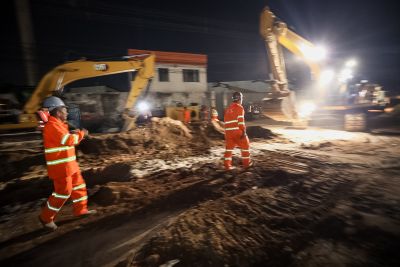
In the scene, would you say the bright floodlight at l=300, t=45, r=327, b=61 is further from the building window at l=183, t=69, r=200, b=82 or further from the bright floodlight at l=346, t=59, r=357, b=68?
the building window at l=183, t=69, r=200, b=82

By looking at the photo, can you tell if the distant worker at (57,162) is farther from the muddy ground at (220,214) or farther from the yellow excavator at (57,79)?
the yellow excavator at (57,79)

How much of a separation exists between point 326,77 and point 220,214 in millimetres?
12090

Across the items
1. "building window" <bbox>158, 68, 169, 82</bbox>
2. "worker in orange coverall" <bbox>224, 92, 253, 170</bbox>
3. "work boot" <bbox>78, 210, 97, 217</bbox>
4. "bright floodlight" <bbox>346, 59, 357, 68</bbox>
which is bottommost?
"work boot" <bbox>78, 210, 97, 217</bbox>

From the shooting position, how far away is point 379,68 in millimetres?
23969

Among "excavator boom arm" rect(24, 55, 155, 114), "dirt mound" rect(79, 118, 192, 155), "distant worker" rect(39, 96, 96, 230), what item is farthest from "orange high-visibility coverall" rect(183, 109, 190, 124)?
"distant worker" rect(39, 96, 96, 230)

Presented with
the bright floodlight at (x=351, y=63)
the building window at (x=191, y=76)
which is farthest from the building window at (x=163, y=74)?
the bright floodlight at (x=351, y=63)

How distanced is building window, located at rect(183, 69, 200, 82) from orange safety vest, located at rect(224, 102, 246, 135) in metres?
18.6

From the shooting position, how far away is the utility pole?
17.3 meters

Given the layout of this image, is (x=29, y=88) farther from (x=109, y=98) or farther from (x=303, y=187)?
(x=303, y=187)

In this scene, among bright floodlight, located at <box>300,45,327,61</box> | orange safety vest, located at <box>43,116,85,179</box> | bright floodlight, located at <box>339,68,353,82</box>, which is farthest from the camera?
bright floodlight, located at <box>339,68,353,82</box>

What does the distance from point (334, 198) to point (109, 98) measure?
16.9 metres

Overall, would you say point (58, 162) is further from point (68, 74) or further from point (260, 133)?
point (260, 133)

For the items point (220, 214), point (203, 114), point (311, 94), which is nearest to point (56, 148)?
point (220, 214)

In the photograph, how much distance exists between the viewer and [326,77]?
1272 centimetres
